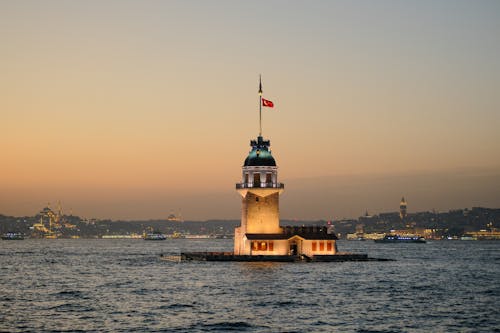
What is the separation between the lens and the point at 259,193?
105625 millimetres

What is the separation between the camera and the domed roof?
353 ft

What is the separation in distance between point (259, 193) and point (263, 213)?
2.45 meters

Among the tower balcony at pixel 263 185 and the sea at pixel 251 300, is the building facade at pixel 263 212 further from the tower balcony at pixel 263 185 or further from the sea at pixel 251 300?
the sea at pixel 251 300

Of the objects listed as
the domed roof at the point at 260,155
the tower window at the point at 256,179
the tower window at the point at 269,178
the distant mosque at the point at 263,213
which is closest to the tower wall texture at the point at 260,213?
the distant mosque at the point at 263,213

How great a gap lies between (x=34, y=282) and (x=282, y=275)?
25.2 m

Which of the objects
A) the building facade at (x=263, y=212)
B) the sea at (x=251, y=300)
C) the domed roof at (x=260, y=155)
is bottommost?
the sea at (x=251, y=300)

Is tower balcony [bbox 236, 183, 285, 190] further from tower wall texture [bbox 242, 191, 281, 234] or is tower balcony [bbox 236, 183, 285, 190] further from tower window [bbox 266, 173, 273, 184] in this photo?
tower wall texture [bbox 242, 191, 281, 234]

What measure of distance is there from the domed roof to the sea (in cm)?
1254

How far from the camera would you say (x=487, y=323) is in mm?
56719

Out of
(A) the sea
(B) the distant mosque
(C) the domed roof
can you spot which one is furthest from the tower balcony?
(A) the sea

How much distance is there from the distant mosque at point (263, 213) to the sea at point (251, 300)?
9.79ft

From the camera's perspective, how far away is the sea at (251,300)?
55062 mm

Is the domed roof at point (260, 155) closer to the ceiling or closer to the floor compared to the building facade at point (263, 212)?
closer to the ceiling

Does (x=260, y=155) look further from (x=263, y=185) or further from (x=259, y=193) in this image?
(x=259, y=193)
